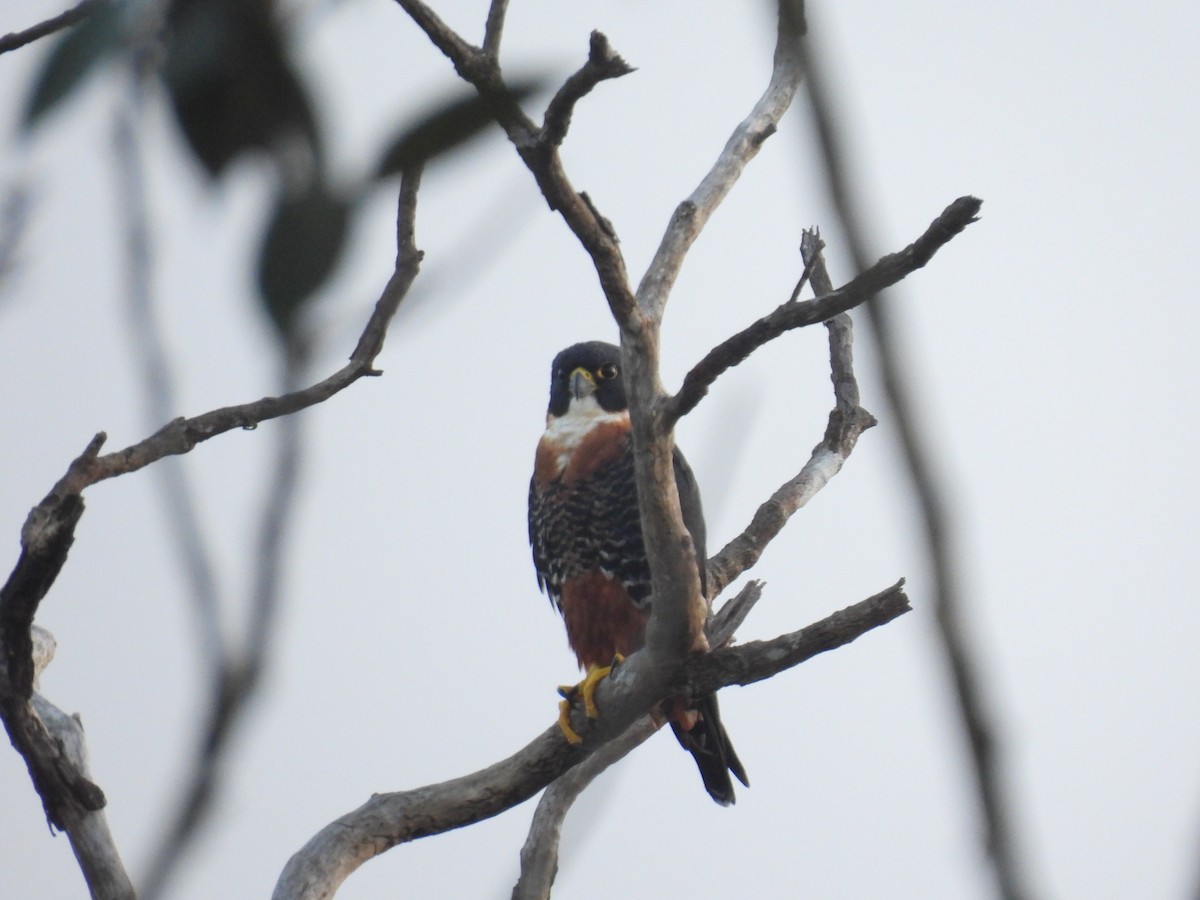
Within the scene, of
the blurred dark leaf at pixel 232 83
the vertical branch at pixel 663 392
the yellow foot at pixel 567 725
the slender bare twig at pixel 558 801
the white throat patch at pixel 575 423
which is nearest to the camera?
the blurred dark leaf at pixel 232 83

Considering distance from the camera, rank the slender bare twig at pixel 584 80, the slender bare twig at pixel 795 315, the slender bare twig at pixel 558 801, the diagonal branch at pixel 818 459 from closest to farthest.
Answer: the slender bare twig at pixel 584 80 → the slender bare twig at pixel 795 315 → the slender bare twig at pixel 558 801 → the diagonal branch at pixel 818 459

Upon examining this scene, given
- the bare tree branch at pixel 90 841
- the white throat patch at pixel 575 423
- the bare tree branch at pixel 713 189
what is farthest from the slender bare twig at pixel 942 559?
the white throat patch at pixel 575 423

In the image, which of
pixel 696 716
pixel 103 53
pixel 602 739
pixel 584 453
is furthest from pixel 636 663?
pixel 103 53

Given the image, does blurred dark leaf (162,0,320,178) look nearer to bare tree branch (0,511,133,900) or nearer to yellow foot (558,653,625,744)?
bare tree branch (0,511,133,900)

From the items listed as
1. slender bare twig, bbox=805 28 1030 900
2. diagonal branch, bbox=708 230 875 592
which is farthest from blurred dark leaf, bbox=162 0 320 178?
diagonal branch, bbox=708 230 875 592

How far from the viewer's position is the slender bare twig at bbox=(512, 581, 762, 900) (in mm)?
4547

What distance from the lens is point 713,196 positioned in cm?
345

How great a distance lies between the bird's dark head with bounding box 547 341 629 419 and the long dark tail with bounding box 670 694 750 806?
1498 mm

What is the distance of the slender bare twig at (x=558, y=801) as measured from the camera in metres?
4.55

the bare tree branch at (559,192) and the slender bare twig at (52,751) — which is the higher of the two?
the bare tree branch at (559,192)

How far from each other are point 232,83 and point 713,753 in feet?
14.2

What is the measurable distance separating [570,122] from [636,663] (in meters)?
1.84

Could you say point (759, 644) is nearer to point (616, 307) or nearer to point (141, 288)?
point (616, 307)

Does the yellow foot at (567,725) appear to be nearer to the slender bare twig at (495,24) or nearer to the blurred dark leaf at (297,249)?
the slender bare twig at (495,24)
